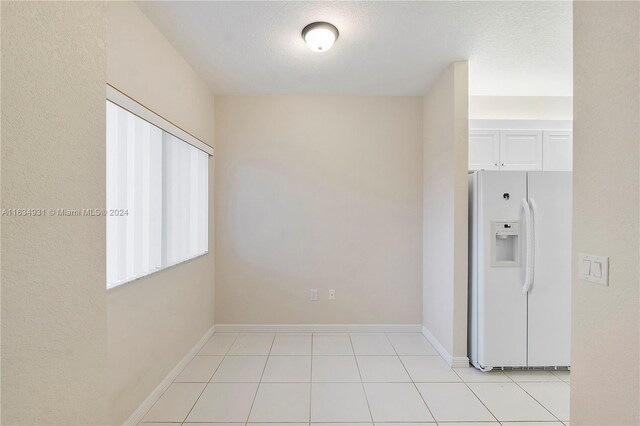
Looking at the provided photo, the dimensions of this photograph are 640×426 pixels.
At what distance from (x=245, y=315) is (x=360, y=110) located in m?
2.70

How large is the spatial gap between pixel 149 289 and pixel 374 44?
8.11 ft

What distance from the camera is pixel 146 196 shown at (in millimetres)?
2023

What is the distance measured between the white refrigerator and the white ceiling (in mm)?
1034

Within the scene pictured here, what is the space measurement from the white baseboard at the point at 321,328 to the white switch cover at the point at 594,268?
96.8 inches

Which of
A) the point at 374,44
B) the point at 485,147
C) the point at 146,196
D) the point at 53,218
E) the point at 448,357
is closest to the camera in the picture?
the point at 53,218

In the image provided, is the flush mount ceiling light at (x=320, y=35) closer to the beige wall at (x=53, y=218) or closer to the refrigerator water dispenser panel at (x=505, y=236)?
the beige wall at (x=53, y=218)

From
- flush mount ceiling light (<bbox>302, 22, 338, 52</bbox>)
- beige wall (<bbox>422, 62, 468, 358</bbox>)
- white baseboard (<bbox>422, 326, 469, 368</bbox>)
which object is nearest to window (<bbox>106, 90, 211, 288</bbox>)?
flush mount ceiling light (<bbox>302, 22, 338, 52</bbox>)

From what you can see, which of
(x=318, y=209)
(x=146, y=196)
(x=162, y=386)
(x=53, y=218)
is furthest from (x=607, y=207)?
(x=162, y=386)

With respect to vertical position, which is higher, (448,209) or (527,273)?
(448,209)

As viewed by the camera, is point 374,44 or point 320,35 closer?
point 320,35

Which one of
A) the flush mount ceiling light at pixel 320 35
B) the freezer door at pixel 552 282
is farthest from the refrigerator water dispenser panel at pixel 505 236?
the flush mount ceiling light at pixel 320 35

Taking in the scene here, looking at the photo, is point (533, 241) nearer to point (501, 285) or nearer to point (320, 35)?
point (501, 285)

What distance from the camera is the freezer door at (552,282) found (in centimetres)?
248

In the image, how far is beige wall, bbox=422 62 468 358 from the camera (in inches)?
103
